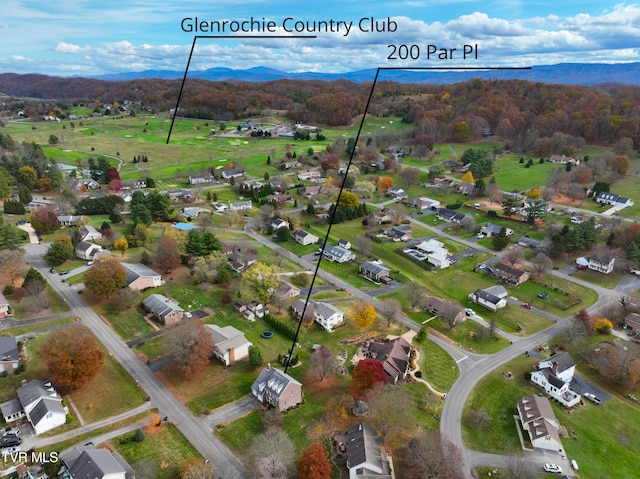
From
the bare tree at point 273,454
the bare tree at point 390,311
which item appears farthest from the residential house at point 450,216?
the bare tree at point 273,454

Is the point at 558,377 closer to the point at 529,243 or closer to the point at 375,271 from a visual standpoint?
the point at 375,271

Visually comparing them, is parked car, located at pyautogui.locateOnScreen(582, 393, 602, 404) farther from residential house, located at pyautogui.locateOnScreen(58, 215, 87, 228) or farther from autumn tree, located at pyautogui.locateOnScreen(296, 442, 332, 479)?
residential house, located at pyautogui.locateOnScreen(58, 215, 87, 228)

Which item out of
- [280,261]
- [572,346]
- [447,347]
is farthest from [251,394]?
[572,346]

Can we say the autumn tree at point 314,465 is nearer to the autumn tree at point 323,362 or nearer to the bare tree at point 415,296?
the autumn tree at point 323,362

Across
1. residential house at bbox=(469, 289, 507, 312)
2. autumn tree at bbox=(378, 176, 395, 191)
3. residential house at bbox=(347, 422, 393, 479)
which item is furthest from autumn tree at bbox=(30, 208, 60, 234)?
autumn tree at bbox=(378, 176, 395, 191)

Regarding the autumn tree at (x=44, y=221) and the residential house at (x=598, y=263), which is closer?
the residential house at (x=598, y=263)

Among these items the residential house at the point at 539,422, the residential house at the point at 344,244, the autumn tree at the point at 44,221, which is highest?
the autumn tree at the point at 44,221

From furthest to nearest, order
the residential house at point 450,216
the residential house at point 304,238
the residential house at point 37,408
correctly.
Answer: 1. the residential house at point 450,216
2. the residential house at point 304,238
3. the residential house at point 37,408
